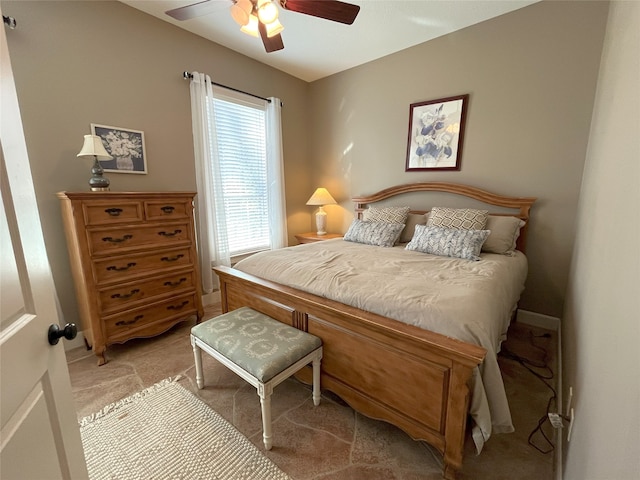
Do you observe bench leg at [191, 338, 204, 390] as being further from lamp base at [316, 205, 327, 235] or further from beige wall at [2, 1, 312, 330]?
lamp base at [316, 205, 327, 235]

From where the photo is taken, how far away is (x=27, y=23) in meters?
1.95

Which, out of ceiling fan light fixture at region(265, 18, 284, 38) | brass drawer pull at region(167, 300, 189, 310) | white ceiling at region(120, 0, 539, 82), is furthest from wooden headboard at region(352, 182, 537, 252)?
brass drawer pull at region(167, 300, 189, 310)

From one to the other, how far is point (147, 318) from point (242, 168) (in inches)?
76.6

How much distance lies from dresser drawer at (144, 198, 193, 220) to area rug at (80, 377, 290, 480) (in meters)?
1.34

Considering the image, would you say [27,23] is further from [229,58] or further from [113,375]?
[113,375]

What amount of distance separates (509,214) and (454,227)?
0.62m

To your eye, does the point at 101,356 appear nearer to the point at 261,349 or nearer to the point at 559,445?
the point at 261,349

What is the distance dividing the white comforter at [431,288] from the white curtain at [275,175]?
1.29 meters

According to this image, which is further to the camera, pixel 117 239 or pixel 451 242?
pixel 451 242

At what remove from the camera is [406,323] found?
1334 mm

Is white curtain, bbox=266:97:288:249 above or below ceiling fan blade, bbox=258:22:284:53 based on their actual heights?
below

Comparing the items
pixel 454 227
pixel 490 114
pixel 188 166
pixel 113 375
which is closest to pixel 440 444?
pixel 454 227

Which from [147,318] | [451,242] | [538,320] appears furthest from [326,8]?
[538,320]

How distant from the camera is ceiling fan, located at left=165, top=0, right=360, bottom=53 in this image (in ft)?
5.13
